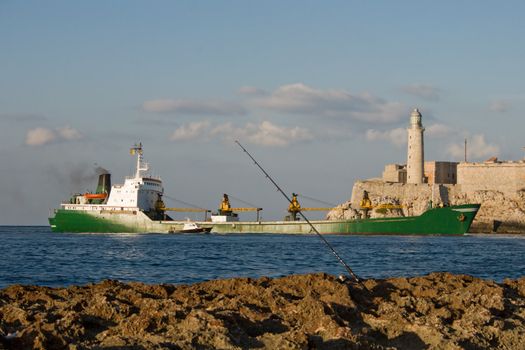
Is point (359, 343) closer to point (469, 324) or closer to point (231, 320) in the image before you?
point (231, 320)

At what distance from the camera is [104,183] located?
71.0 metres

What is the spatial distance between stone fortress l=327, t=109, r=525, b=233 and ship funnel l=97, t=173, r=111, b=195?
24.1 m

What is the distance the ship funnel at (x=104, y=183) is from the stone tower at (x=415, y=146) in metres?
30.7

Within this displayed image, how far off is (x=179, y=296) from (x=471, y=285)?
393 cm

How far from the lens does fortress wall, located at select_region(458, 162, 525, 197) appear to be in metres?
82.0

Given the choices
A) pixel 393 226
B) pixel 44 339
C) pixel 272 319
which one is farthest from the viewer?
pixel 393 226

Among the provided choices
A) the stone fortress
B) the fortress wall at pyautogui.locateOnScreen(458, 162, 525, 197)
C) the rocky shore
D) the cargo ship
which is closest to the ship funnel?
the cargo ship

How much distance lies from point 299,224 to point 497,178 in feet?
84.5

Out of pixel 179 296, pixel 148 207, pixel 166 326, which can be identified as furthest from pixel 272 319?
pixel 148 207

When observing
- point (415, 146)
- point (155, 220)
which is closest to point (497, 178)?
point (415, 146)

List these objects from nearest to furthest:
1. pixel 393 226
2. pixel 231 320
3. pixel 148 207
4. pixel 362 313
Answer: pixel 231 320 → pixel 362 313 → pixel 393 226 → pixel 148 207

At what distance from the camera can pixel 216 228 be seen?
7094 centimetres

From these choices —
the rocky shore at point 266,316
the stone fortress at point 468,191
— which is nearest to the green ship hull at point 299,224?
the stone fortress at point 468,191

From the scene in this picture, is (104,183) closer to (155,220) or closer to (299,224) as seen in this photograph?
(155,220)
